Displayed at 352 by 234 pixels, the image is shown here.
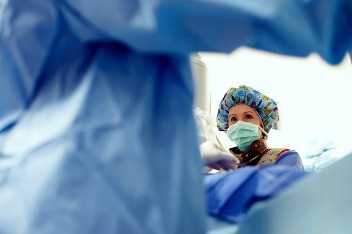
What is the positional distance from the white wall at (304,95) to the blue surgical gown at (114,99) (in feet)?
4.98

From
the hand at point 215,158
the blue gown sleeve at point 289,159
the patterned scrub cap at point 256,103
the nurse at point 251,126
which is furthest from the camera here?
the patterned scrub cap at point 256,103

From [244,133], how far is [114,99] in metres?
1.39

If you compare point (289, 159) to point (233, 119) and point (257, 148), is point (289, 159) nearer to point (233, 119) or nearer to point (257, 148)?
point (257, 148)

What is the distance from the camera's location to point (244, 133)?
6.17 feet

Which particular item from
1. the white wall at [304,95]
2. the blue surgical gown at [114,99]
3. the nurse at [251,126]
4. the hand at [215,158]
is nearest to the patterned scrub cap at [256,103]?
the nurse at [251,126]

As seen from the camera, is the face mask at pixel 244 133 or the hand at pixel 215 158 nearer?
the hand at pixel 215 158

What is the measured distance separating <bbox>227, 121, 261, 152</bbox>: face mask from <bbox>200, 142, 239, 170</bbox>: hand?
2.76ft

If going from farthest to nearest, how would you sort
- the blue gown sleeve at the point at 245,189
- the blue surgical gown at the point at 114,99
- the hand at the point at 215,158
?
the hand at the point at 215,158 < the blue gown sleeve at the point at 245,189 < the blue surgical gown at the point at 114,99

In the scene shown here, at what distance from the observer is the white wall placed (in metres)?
2.14

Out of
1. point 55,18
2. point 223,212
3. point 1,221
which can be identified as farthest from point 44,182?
point 223,212

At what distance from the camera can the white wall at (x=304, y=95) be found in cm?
214

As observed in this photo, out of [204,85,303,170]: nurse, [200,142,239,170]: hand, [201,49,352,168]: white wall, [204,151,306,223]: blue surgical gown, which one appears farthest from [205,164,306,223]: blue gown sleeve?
[201,49,352,168]: white wall

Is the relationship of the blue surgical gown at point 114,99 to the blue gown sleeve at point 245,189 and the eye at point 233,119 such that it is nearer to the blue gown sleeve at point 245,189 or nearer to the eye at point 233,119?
the blue gown sleeve at point 245,189

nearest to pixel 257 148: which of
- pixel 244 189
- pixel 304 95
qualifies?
pixel 304 95
